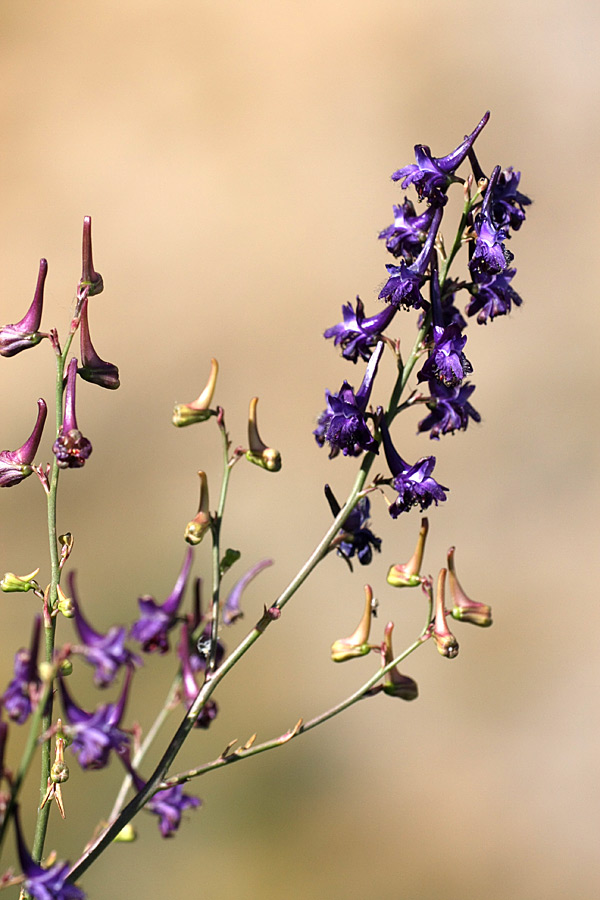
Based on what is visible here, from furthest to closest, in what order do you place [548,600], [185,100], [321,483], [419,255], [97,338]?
[185,100] < [97,338] < [321,483] < [548,600] < [419,255]

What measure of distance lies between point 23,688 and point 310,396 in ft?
20.8

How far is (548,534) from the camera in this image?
6.57 meters

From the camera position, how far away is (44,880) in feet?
3.11

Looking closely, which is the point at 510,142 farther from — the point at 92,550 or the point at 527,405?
the point at 92,550

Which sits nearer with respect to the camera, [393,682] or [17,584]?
[17,584]

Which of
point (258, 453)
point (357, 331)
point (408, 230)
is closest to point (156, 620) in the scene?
point (258, 453)

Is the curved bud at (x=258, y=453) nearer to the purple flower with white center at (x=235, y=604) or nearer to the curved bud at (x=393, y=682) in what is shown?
the purple flower with white center at (x=235, y=604)

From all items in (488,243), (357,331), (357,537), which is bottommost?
(357,537)

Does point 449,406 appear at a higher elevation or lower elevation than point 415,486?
higher

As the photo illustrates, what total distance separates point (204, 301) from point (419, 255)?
649cm

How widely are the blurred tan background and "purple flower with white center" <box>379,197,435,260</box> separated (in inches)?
168

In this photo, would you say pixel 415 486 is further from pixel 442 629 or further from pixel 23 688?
pixel 23 688

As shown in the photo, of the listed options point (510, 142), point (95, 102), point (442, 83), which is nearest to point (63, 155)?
point (95, 102)

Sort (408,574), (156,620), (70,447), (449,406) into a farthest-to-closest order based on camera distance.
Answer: (408,574), (449,406), (156,620), (70,447)
